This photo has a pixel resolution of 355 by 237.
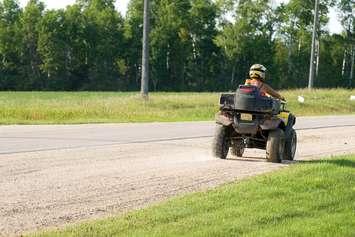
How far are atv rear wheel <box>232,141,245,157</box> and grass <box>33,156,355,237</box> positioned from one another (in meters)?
2.99

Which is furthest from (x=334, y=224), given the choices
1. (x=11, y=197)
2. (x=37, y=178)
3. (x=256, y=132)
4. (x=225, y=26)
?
(x=225, y=26)

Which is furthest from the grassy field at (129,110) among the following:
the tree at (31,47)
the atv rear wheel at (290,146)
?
the tree at (31,47)

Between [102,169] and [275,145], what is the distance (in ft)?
11.6

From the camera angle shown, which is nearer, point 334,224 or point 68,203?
point 334,224

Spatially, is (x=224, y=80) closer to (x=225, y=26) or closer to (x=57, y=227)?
(x=225, y=26)

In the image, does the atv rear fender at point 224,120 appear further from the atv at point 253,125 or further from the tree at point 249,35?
the tree at point 249,35

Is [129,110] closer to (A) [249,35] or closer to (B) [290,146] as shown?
(B) [290,146]

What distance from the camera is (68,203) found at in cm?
902

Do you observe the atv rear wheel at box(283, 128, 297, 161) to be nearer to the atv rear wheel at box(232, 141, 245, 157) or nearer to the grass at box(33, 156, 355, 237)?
the atv rear wheel at box(232, 141, 245, 157)

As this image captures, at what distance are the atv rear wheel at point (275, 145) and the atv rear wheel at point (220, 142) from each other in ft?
2.83

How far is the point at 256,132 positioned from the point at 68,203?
5.54 meters

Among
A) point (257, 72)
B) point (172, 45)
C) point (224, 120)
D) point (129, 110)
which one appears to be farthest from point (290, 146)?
point (172, 45)

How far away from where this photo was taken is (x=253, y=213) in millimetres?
8414

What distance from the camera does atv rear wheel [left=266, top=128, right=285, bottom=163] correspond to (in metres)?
13.7
